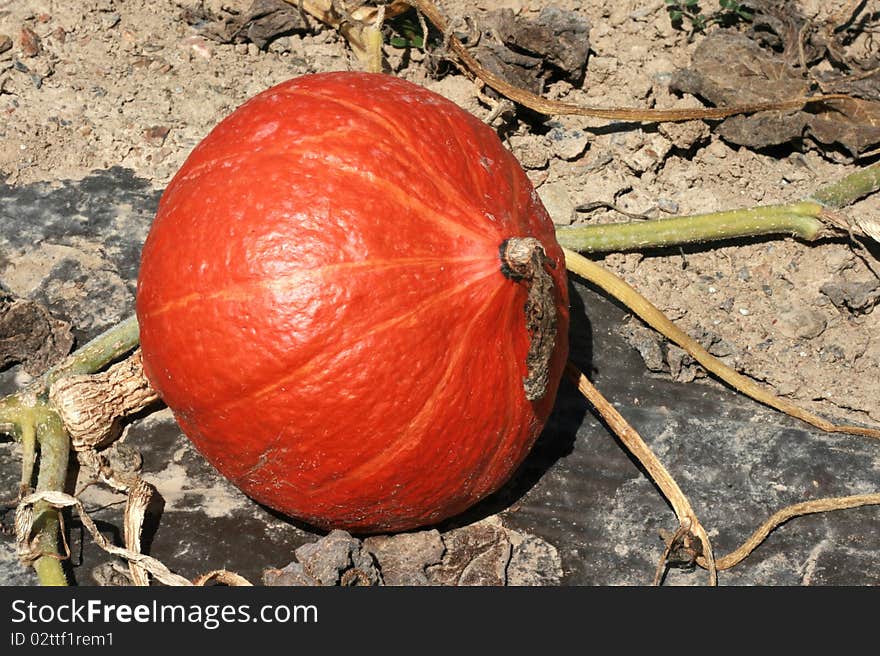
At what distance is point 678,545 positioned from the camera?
11.0 ft

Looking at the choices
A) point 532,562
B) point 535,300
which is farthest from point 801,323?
point 535,300

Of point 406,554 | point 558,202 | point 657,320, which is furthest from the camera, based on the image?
point 558,202

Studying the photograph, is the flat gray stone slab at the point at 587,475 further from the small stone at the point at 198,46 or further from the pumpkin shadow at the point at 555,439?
the small stone at the point at 198,46

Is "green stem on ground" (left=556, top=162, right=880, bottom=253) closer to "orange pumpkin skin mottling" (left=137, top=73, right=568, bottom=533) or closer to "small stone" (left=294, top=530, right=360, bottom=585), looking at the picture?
"orange pumpkin skin mottling" (left=137, top=73, right=568, bottom=533)

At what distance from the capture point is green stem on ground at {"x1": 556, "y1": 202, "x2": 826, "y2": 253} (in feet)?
12.8

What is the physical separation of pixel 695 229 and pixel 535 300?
4.97 feet

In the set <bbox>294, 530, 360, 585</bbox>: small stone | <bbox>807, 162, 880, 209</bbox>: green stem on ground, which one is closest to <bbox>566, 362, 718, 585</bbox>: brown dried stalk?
<bbox>294, 530, 360, 585</bbox>: small stone

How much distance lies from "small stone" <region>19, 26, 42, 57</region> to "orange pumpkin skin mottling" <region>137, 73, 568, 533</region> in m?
1.92

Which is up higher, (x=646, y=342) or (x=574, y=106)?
(x=574, y=106)

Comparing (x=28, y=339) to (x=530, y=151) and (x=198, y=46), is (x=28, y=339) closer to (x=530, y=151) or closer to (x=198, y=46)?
(x=198, y=46)

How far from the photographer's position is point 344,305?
2.71 meters

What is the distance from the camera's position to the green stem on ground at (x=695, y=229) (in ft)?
12.8
